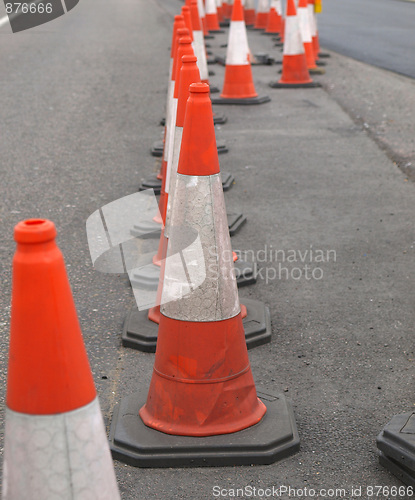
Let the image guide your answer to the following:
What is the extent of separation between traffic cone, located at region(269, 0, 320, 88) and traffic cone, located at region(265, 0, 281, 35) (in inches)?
259

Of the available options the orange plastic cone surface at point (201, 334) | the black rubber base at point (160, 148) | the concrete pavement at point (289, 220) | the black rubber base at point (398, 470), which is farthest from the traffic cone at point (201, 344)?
the black rubber base at point (160, 148)

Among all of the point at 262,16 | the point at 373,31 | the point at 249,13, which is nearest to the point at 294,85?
the point at 373,31

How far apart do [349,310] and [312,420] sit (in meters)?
1.08

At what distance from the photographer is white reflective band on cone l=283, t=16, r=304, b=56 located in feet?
33.5

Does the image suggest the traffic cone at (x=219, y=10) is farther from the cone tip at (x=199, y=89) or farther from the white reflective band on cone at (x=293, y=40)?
the cone tip at (x=199, y=89)

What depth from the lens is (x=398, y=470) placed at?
2.63 metres

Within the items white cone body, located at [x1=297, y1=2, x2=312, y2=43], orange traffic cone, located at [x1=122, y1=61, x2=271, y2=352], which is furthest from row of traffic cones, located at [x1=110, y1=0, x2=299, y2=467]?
white cone body, located at [x1=297, y1=2, x2=312, y2=43]

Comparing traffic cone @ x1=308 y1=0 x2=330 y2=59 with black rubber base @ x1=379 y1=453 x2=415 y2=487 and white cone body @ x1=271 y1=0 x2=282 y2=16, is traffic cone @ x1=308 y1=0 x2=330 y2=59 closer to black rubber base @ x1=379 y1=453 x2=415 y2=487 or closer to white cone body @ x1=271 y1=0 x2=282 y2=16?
white cone body @ x1=271 y1=0 x2=282 y2=16

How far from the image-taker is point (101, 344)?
3645 mm

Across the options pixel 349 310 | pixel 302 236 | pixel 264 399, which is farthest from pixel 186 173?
pixel 302 236

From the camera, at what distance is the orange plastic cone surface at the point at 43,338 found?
1.78 meters

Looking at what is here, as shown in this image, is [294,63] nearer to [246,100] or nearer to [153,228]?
[246,100]

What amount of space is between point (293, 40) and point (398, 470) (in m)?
8.35

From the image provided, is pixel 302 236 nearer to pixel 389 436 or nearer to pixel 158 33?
pixel 389 436
